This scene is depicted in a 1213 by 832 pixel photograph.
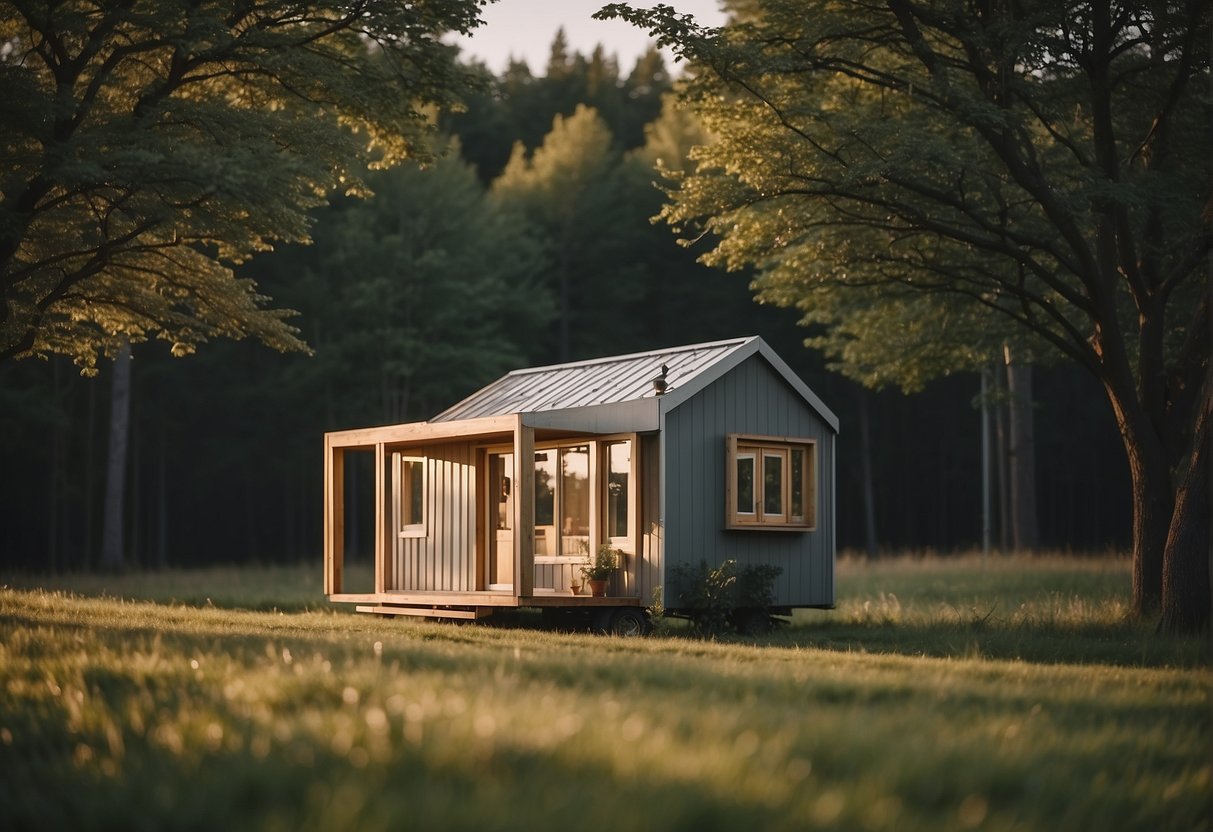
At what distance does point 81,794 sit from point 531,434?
1164 centimetres

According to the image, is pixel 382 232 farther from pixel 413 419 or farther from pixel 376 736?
pixel 376 736

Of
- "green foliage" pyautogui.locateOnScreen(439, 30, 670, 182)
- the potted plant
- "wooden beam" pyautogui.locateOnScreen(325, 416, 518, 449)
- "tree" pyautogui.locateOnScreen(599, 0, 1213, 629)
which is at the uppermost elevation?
"green foliage" pyautogui.locateOnScreen(439, 30, 670, 182)

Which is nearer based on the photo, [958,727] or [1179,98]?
[958,727]

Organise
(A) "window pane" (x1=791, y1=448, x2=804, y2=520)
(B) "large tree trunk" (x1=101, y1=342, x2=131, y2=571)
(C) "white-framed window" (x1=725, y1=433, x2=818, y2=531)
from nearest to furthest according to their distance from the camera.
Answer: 1. (C) "white-framed window" (x1=725, y1=433, x2=818, y2=531)
2. (A) "window pane" (x1=791, y1=448, x2=804, y2=520)
3. (B) "large tree trunk" (x1=101, y1=342, x2=131, y2=571)

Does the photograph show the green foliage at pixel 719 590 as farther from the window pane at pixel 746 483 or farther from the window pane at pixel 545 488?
the window pane at pixel 545 488

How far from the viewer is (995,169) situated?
1908cm

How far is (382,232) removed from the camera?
41562mm

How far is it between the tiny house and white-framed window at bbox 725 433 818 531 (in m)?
0.02

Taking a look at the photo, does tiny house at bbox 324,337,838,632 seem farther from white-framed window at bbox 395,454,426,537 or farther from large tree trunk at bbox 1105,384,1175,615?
large tree trunk at bbox 1105,384,1175,615

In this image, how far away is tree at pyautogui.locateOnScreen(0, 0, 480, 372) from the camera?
15953 mm

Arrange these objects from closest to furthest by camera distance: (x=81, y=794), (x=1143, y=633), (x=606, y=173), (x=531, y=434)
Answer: (x=81, y=794) → (x=1143, y=633) → (x=531, y=434) → (x=606, y=173)

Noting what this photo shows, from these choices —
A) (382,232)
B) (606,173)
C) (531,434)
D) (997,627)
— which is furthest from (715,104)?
(606,173)

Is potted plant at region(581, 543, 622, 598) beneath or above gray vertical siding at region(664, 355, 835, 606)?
beneath

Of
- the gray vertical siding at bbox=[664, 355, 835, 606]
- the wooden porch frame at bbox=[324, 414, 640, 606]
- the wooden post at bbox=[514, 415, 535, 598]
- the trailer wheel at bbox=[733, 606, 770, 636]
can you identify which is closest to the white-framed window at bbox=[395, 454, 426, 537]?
the wooden porch frame at bbox=[324, 414, 640, 606]
